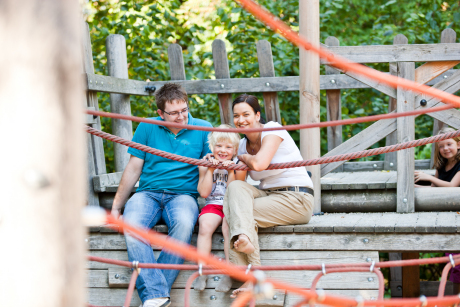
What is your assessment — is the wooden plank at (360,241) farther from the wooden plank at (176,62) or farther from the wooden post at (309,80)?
the wooden plank at (176,62)

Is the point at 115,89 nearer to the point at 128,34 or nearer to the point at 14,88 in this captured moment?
the point at 128,34

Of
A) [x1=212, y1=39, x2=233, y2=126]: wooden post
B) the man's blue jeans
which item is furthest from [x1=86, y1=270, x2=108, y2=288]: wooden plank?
[x1=212, y1=39, x2=233, y2=126]: wooden post

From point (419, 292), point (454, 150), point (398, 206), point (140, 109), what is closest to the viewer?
point (398, 206)

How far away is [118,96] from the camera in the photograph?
4.18m

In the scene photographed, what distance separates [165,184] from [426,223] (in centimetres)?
167

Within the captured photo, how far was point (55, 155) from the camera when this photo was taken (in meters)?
0.95

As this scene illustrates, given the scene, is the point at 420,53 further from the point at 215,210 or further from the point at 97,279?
the point at 97,279

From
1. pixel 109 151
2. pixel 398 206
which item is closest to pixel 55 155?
pixel 398 206

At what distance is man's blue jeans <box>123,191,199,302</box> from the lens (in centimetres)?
276

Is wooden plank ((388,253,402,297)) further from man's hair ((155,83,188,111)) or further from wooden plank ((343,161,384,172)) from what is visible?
man's hair ((155,83,188,111))

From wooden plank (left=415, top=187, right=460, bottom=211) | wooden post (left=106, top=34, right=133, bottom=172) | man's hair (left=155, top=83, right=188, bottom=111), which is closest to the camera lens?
man's hair (left=155, top=83, right=188, bottom=111)

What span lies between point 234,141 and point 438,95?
1452 millimetres

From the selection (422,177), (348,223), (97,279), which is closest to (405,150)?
(422,177)

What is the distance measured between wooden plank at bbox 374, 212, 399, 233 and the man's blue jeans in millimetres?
1112
